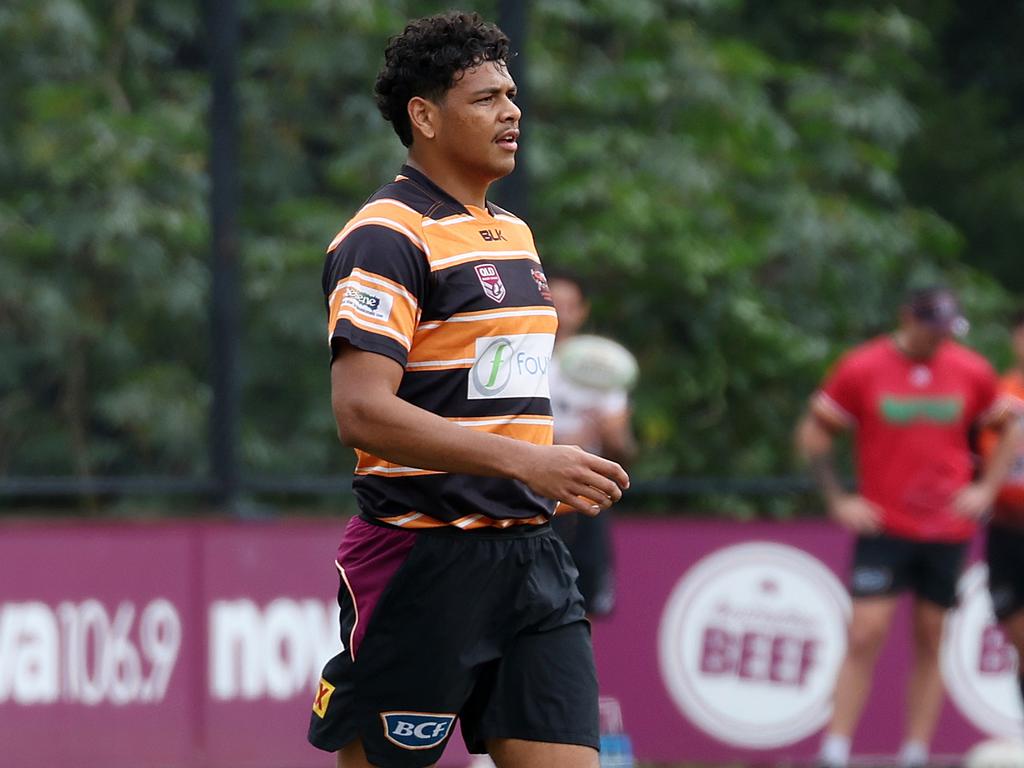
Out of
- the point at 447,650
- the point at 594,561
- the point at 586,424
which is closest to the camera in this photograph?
the point at 447,650

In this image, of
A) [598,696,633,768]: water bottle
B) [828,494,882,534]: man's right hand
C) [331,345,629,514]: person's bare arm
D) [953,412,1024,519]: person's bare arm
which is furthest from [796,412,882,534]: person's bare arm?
[331,345,629,514]: person's bare arm

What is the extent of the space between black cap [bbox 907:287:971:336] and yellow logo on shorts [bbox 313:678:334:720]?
4787 mm

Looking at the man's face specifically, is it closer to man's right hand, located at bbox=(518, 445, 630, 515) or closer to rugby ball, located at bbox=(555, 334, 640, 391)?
man's right hand, located at bbox=(518, 445, 630, 515)

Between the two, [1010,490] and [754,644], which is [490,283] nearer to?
[1010,490]

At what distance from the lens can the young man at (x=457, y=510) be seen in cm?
399

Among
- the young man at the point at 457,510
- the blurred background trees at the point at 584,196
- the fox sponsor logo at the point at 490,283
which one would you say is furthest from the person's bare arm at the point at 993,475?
the fox sponsor logo at the point at 490,283

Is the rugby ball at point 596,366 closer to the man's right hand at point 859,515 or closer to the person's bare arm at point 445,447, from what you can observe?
the man's right hand at point 859,515

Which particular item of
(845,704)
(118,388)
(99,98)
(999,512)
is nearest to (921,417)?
(999,512)

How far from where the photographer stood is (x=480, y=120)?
4070 millimetres

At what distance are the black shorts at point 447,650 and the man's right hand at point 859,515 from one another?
14.7 ft

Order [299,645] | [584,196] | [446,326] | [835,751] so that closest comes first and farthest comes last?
[446,326]
[835,751]
[299,645]
[584,196]

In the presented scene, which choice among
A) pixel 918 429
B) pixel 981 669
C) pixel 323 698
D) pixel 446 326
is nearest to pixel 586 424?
pixel 918 429

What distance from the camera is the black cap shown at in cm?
834

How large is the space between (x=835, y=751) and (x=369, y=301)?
506 cm
